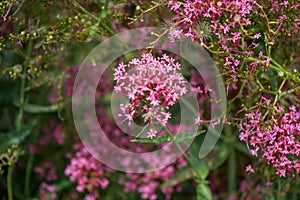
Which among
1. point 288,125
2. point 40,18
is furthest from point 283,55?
point 40,18

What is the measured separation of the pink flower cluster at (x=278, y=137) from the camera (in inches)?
39.6

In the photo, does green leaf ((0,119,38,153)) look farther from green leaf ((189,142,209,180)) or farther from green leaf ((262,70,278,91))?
green leaf ((262,70,278,91))

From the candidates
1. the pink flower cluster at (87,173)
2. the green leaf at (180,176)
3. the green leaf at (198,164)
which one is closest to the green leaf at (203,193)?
the green leaf at (198,164)

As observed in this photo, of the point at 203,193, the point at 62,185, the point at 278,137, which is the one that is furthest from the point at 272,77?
the point at 62,185

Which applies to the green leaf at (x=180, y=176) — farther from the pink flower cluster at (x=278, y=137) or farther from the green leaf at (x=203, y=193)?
the pink flower cluster at (x=278, y=137)

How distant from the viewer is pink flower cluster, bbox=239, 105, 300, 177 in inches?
39.6

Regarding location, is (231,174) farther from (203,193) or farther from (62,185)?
(62,185)

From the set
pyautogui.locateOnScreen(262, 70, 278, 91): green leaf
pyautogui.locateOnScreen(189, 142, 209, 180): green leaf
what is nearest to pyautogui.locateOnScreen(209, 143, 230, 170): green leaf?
pyautogui.locateOnScreen(189, 142, 209, 180): green leaf

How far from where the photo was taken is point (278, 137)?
1.02m

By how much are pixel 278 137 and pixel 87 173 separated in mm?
590

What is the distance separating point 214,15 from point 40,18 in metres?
0.46

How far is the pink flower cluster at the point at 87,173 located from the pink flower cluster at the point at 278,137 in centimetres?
51

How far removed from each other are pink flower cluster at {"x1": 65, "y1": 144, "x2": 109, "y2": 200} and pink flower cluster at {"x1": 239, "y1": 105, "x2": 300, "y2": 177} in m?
0.51

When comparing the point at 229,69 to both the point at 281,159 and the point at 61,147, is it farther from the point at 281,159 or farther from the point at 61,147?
the point at 61,147
